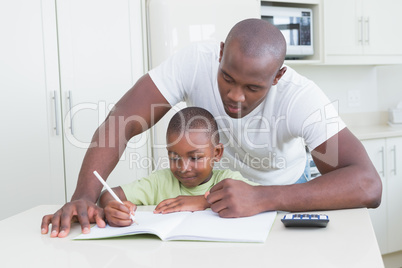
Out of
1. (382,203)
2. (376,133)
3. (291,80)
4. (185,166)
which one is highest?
(291,80)

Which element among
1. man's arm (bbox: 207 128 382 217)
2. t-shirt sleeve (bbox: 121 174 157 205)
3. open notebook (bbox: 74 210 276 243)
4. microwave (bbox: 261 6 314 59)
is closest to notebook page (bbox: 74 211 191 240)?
open notebook (bbox: 74 210 276 243)

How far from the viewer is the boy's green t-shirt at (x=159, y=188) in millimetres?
1339

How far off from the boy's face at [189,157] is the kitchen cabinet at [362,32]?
1.91 metres

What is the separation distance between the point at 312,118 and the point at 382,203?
1.94 m

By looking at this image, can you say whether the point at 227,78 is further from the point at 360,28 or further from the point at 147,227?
the point at 360,28

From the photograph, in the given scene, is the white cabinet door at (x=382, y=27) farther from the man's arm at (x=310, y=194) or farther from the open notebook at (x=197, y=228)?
the open notebook at (x=197, y=228)

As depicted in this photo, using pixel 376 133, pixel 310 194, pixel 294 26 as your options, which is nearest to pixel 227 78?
pixel 310 194

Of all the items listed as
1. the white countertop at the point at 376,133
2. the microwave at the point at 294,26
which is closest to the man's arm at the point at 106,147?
the microwave at the point at 294,26

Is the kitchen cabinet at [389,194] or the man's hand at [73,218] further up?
the man's hand at [73,218]

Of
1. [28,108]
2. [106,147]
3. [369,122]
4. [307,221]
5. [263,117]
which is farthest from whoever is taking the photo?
[369,122]

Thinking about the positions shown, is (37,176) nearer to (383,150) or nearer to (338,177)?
(338,177)

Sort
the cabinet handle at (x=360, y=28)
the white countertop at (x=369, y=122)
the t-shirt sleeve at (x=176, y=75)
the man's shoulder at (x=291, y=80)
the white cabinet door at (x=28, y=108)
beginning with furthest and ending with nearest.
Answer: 1. the white countertop at (x=369, y=122)
2. the cabinet handle at (x=360, y=28)
3. the white cabinet door at (x=28, y=108)
4. the t-shirt sleeve at (x=176, y=75)
5. the man's shoulder at (x=291, y=80)

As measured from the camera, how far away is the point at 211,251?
84cm

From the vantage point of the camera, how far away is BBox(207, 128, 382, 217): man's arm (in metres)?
1.07
